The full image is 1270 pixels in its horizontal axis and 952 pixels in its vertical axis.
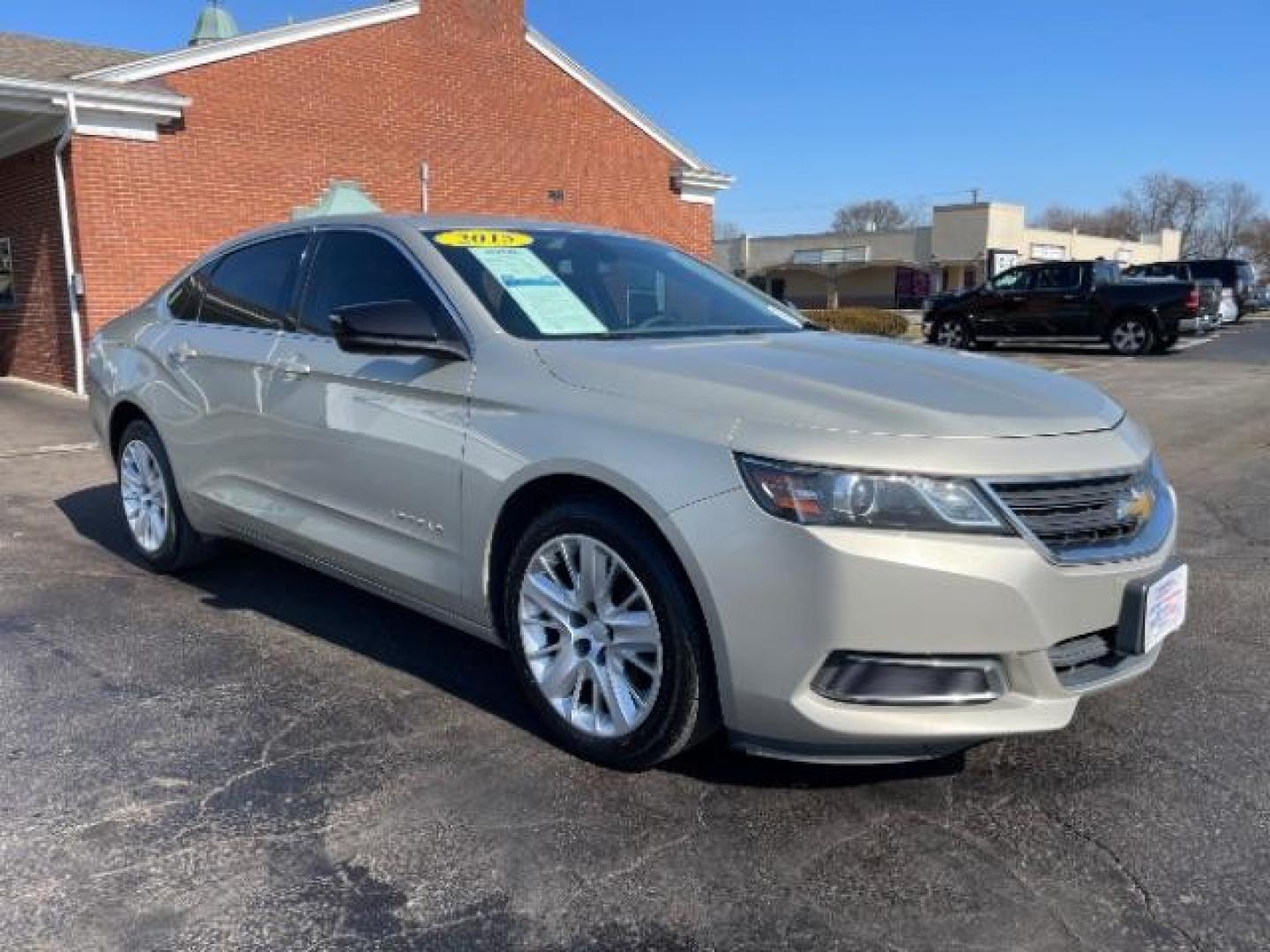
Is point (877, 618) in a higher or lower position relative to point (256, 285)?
lower

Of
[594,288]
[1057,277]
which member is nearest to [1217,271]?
[1057,277]

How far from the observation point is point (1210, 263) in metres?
33.1

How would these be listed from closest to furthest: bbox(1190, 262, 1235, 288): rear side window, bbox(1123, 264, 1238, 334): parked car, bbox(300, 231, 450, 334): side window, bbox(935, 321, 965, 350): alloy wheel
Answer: bbox(300, 231, 450, 334): side window, bbox(1123, 264, 1238, 334): parked car, bbox(935, 321, 965, 350): alloy wheel, bbox(1190, 262, 1235, 288): rear side window

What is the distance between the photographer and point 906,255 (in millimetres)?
58062

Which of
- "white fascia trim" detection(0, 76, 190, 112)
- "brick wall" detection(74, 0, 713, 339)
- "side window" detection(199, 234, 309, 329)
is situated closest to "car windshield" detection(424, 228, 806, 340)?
"side window" detection(199, 234, 309, 329)

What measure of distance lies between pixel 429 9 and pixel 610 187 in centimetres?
409

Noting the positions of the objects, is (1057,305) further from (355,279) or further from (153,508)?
(355,279)

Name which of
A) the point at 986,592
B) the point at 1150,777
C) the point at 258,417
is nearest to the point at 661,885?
the point at 986,592

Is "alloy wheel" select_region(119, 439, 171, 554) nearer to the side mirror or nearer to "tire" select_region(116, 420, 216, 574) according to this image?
"tire" select_region(116, 420, 216, 574)

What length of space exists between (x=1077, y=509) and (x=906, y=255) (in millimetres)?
58229

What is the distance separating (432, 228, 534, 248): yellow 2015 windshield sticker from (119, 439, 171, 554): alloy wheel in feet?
7.10

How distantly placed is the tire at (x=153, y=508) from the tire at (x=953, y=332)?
19.4m

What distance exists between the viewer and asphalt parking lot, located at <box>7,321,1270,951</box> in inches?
96.0

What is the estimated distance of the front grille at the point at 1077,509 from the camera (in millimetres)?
2660
